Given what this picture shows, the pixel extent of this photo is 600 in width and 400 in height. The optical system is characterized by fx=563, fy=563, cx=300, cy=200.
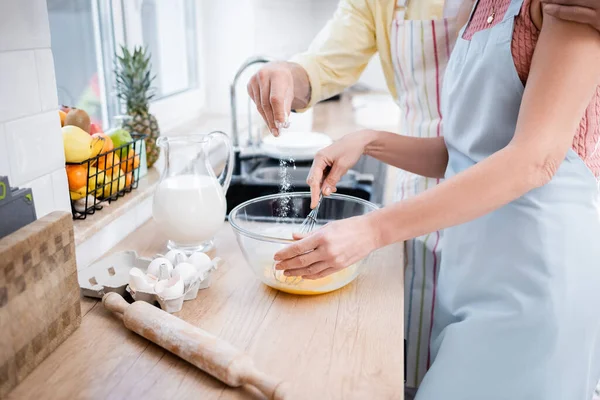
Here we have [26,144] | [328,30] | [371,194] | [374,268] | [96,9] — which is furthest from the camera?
[96,9]

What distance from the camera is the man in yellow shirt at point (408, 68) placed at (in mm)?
1307

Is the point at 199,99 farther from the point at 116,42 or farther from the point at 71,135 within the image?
the point at 71,135

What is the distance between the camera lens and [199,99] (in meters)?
2.57

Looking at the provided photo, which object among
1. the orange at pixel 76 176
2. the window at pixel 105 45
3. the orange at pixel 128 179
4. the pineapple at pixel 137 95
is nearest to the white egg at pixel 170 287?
the orange at pixel 76 176

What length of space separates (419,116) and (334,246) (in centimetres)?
71

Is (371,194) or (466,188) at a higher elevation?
(466,188)

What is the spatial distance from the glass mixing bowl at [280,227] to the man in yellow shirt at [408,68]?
22 centimetres

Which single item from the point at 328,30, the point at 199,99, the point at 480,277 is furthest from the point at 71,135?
the point at 199,99

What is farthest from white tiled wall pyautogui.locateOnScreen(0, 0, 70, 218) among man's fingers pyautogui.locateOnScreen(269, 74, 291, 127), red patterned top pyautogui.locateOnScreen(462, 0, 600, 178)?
red patterned top pyautogui.locateOnScreen(462, 0, 600, 178)

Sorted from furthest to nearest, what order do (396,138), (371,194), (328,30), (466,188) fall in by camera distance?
(371,194) → (328,30) → (396,138) → (466,188)

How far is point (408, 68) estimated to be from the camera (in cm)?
137

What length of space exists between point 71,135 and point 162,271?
371mm

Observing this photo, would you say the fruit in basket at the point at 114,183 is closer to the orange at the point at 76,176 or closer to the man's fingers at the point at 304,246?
the orange at the point at 76,176

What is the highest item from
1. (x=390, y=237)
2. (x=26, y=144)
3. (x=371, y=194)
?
(x=26, y=144)
